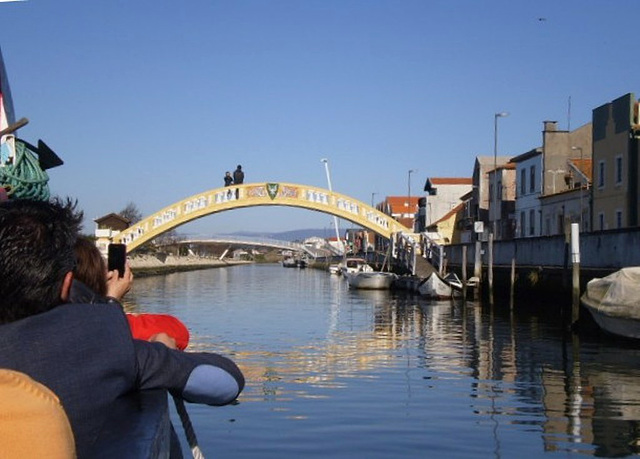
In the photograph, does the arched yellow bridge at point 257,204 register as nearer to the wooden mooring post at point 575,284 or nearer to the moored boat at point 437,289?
the moored boat at point 437,289

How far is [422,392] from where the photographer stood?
40.9 ft

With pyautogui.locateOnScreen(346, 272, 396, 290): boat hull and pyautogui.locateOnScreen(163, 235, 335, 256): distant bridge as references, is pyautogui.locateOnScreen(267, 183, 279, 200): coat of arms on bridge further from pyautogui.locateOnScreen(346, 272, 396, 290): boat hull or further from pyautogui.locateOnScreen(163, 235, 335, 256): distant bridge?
pyautogui.locateOnScreen(163, 235, 335, 256): distant bridge

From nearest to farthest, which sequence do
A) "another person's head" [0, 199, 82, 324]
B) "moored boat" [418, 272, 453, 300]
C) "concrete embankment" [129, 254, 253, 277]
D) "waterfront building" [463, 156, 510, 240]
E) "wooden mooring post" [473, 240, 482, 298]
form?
"another person's head" [0, 199, 82, 324]
"wooden mooring post" [473, 240, 482, 298]
"moored boat" [418, 272, 453, 300]
"waterfront building" [463, 156, 510, 240]
"concrete embankment" [129, 254, 253, 277]

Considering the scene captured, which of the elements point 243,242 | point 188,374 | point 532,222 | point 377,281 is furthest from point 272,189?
point 243,242

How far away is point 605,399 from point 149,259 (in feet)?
269

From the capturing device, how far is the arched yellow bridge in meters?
58.2

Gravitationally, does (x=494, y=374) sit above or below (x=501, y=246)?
below

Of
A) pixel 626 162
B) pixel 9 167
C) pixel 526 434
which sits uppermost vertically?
pixel 626 162

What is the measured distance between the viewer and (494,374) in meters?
14.5

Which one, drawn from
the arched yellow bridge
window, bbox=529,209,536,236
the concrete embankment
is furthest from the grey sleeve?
the concrete embankment

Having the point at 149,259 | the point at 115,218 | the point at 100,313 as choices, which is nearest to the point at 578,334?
the point at 100,313

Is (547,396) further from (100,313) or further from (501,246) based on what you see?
(501,246)

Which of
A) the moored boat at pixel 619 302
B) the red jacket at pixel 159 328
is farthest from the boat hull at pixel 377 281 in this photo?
the red jacket at pixel 159 328

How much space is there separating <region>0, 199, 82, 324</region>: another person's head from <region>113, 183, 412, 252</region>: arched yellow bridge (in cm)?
5566
